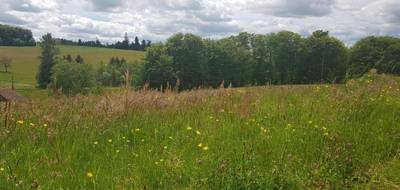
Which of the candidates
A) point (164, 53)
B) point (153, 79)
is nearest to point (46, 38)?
point (164, 53)

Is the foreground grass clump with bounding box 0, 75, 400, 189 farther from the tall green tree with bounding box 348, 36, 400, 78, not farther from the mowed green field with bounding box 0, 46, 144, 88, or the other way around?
the mowed green field with bounding box 0, 46, 144, 88

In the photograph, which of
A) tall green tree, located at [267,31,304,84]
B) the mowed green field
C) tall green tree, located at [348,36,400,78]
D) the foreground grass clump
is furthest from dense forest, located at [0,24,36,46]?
the foreground grass clump

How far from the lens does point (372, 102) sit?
744 centimetres

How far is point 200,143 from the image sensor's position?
5352mm

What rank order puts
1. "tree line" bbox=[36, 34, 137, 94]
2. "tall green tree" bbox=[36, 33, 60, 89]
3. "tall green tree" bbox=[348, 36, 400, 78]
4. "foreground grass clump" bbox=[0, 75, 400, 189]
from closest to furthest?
"foreground grass clump" bbox=[0, 75, 400, 189]
"tall green tree" bbox=[348, 36, 400, 78]
"tree line" bbox=[36, 34, 137, 94]
"tall green tree" bbox=[36, 33, 60, 89]

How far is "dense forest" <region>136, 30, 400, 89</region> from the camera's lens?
218 feet

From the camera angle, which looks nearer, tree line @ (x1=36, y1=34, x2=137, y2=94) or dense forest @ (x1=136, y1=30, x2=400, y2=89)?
dense forest @ (x1=136, y1=30, x2=400, y2=89)

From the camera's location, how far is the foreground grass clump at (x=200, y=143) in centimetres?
434

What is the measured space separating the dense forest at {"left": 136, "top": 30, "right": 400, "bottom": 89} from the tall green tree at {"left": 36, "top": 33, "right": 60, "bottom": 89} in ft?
98.5

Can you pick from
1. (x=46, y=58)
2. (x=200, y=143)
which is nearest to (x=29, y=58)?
(x=46, y=58)

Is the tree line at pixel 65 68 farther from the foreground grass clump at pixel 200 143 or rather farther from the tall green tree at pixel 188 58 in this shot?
the foreground grass clump at pixel 200 143

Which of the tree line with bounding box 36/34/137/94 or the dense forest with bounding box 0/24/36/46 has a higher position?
the dense forest with bounding box 0/24/36/46

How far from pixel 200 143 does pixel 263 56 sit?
71.0 metres

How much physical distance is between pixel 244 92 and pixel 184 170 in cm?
467
